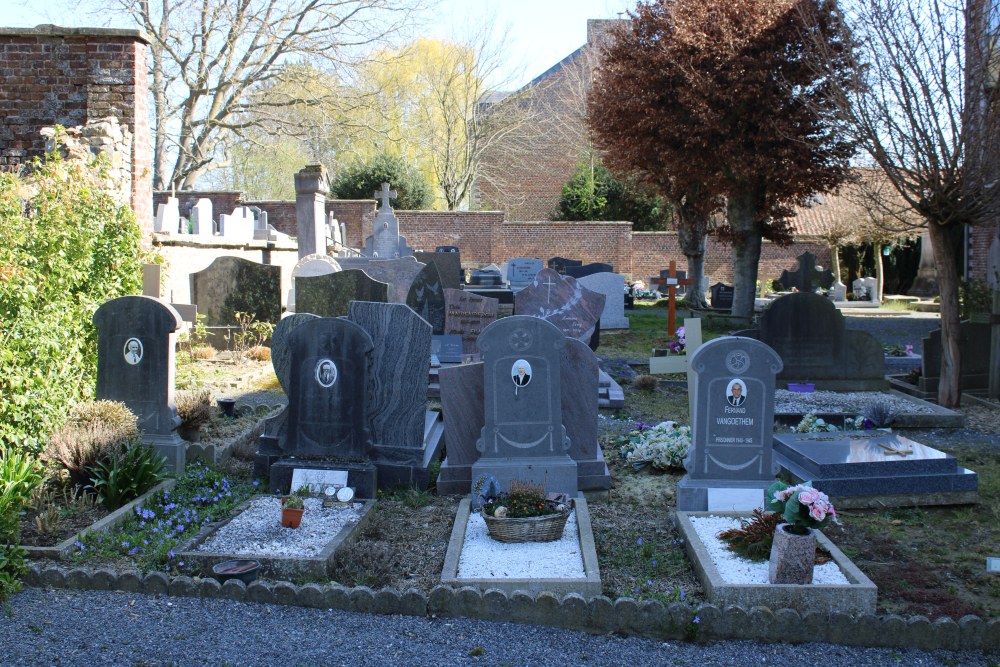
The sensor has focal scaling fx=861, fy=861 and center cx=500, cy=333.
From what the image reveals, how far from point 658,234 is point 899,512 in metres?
27.4

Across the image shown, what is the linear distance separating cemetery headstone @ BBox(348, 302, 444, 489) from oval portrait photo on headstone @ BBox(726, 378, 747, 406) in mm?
2317

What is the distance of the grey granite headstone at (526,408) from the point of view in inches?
249

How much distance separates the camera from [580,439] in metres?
6.78

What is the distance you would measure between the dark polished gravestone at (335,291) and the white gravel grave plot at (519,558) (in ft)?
18.3

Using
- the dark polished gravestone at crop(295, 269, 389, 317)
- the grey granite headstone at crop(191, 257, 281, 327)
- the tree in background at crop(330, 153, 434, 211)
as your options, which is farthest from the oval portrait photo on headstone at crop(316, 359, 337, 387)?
the tree in background at crop(330, 153, 434, 211)

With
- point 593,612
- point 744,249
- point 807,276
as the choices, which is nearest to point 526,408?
point 593,612

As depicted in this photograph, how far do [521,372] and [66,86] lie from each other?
772 cm

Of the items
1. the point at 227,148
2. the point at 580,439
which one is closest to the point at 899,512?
the point at 580,439

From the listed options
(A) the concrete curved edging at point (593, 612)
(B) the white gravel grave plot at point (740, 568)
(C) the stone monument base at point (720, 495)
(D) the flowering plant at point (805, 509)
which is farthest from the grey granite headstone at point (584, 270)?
(A) the concrete curved edging at point (593, 612)

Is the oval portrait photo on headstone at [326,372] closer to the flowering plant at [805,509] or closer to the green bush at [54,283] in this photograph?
the green bush at [54,283]

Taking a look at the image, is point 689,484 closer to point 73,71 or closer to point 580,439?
point 580,439

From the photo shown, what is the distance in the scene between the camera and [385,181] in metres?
35.3

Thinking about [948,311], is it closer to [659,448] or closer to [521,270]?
[659,448]

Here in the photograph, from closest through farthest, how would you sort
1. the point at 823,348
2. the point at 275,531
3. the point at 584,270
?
the point at 275,531 < the point at 823,348 < the point at 584,270
